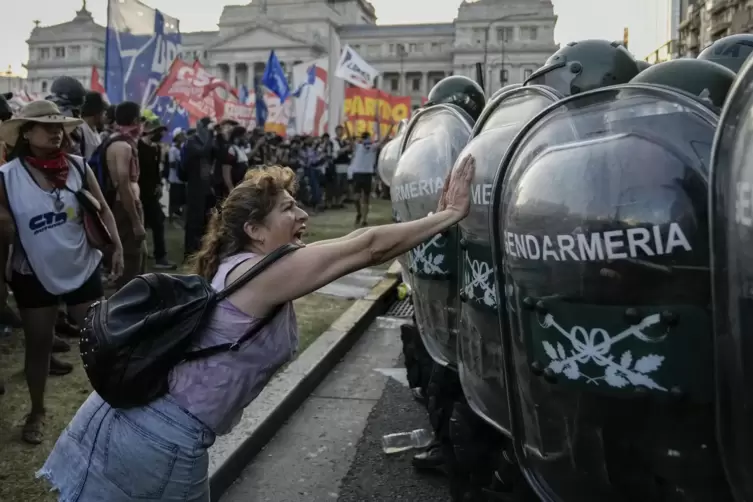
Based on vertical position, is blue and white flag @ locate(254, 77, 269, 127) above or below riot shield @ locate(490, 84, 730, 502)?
above

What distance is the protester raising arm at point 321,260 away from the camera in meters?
2.09

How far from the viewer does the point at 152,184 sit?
8.12 m

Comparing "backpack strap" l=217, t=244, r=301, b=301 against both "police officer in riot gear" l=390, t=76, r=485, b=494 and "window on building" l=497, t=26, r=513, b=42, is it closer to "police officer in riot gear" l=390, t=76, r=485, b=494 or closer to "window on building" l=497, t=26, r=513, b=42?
"police officer in riot gear" l=390, t=76, r=485, b=494

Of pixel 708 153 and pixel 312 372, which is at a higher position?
pixel 708 153

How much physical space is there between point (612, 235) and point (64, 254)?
297 cm

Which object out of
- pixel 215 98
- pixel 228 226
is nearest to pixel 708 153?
pixel 228 226

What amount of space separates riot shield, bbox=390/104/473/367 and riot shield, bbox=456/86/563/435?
1.64 ft

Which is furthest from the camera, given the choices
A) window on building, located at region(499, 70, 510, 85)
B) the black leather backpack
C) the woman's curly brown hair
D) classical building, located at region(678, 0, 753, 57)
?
window on building, located at region(499, 70, 510, 85)

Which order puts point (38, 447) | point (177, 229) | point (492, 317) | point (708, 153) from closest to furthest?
point (708, 153)
point (492, 317)
point (38, 447)
point (177, 229)

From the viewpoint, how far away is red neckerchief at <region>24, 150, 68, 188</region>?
3.72m

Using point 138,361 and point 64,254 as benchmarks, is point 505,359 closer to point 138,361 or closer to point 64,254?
point 138,361

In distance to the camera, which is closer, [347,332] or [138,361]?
[138,361]

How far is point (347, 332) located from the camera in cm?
623

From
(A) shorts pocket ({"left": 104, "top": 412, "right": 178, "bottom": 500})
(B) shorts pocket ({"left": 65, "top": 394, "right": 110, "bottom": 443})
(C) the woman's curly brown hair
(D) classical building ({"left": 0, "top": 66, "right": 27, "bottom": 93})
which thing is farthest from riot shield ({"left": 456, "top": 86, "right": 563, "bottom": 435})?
(D) classical building ({"left": 0, "top": 66, "right": 27, "bottom": 93})
